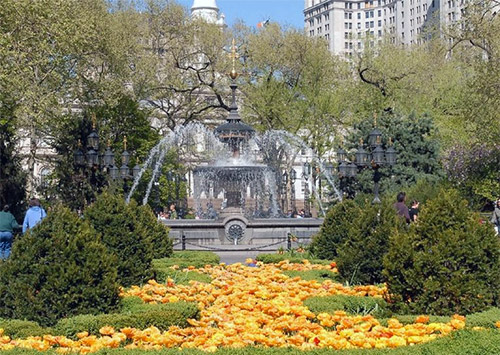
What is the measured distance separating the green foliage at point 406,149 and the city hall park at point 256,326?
28156 mm

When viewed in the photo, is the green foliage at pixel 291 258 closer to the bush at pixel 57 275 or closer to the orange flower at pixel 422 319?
the bush at pixel 57 275

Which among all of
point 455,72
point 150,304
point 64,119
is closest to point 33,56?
point 64,119

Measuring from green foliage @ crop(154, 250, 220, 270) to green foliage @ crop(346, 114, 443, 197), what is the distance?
2276cm

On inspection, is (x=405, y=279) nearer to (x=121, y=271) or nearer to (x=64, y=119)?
(x=121, y=271)

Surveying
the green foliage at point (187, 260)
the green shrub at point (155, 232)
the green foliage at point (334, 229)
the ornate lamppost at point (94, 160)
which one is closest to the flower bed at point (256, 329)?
the green foliage at point (187, 260)

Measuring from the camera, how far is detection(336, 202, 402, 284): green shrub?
14.3m

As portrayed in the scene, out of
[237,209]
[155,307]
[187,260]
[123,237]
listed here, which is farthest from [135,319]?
[237,209]

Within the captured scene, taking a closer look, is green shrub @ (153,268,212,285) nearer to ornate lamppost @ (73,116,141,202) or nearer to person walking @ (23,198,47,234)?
person walking @ (23,198,47,234)

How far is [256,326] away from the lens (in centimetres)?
930

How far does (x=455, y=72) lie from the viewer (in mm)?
52219

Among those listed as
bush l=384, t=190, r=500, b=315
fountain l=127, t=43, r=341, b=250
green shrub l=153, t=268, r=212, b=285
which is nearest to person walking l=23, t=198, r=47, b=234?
green shrub l=153, t=268, r=212, b=285

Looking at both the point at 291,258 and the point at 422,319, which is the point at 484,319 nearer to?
the point at 422,319

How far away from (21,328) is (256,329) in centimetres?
263

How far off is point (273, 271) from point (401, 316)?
5.17m
